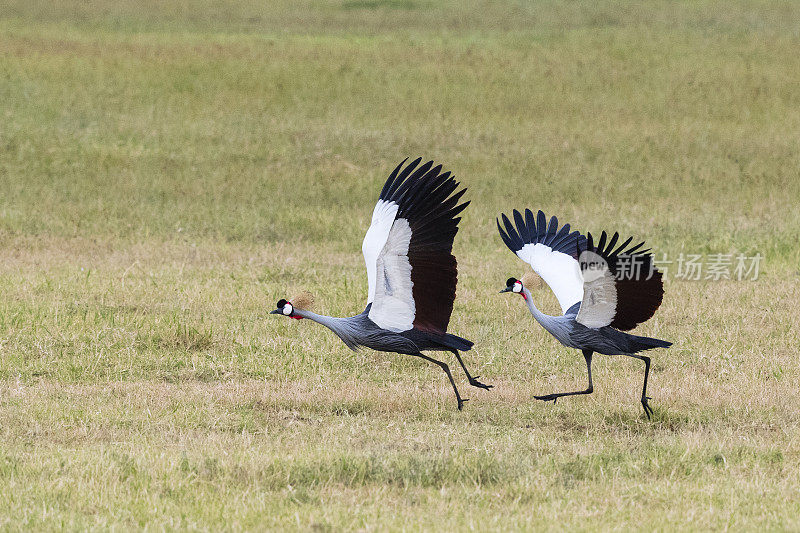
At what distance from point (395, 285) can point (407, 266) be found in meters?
0.16

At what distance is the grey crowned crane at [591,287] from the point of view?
6715mm

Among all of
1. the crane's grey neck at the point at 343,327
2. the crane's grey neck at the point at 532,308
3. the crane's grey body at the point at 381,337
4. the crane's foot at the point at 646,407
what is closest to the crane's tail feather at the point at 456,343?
the crane's grey body at the point at 381,337

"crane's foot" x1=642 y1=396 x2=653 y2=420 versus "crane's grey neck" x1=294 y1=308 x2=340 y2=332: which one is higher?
"crane's grey neck" x1=294 y1=308 x2=340 y2=332

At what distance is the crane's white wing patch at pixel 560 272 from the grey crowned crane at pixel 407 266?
73cm

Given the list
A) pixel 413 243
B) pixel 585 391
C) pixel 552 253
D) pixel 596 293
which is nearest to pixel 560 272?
pixel 552 253

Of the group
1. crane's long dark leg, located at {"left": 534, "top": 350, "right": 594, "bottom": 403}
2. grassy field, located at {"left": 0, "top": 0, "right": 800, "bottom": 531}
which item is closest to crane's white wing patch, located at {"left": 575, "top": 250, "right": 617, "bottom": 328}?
crane's long dark leg, located at {"left": 534, "top": 350, "right": 594, "bottom": 403}

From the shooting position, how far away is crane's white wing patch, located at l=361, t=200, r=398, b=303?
7.09 metres

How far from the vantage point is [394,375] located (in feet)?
30.4

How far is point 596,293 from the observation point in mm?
6973

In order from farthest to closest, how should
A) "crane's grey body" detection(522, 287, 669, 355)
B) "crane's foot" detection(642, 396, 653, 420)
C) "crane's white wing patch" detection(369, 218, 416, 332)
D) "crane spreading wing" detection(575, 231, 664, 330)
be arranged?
"crane's foot" detection(642, 396, 653, 420), "crane's grey body" detection(522, 287, 669, 355), "crane's white wing patch" detection(369, 218, 416, 332), "crane spreading wing" detection(575, 231, 664, 330)

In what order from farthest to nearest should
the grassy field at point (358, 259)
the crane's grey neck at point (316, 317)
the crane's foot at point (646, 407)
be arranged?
the crane's foot at point (646, 407) < the crane's grey neck at point (316, 317) < the grassy field at point (358, 259)

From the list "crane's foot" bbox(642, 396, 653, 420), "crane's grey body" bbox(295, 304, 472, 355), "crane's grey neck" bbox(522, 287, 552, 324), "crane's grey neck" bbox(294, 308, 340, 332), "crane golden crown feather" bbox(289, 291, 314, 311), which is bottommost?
"crane's foot" bbox(642, 396, 653, 420)

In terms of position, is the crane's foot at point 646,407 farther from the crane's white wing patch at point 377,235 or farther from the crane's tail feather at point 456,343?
the crane's white wing patch at point 377,235

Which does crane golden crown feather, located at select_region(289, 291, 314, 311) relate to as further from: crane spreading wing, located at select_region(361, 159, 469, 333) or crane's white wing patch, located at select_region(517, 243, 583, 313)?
crane's white wing patch, located at select_region(517, 243, 583, 313)
